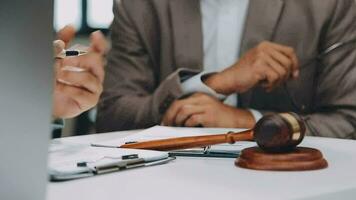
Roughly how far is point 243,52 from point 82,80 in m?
0.60

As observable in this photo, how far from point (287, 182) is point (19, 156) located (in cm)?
25

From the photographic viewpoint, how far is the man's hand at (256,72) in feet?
4.61

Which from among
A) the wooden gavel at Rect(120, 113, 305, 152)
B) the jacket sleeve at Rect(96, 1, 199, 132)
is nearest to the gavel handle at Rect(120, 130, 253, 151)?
the wooden gavel at Rect(120, 113, 305, 152)

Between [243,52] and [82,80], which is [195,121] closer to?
[243,52]

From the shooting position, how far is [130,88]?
1.46 meters

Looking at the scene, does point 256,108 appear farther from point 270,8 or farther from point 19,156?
point 19,156

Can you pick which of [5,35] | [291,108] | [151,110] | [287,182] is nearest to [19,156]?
[5,35]

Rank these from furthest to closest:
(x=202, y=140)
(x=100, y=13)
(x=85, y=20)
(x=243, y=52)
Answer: (x=85, y=20)
(x=100, y=13)
(x=243, y=52)
(x=202, y=140)

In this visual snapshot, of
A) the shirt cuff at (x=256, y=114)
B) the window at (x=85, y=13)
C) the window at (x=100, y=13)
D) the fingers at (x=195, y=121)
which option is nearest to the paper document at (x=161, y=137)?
the fingers at (x=195, y=121)

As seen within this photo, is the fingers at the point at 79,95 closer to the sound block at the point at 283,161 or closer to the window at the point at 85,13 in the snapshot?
the sound block at the point at 283,161

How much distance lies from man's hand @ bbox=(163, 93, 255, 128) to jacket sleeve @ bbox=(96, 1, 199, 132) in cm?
4

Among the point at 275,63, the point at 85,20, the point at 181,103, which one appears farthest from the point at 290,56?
the point at 85,20

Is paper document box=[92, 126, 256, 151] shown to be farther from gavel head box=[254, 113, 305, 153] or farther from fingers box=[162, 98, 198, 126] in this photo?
fingers box=[162, 98, 198, 126]

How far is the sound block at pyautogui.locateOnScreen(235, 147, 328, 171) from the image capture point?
2.01ft
